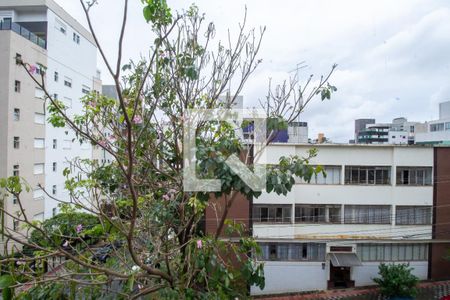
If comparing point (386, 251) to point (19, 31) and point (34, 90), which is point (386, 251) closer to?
point (34, 90)

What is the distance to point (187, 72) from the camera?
1449mm

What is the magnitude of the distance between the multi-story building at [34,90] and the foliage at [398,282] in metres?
6.31

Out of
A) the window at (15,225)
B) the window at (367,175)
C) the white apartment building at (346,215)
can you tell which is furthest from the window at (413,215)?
the window at (15,225)

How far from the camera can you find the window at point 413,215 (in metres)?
6.95

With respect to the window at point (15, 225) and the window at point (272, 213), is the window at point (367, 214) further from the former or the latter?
the window at point (15, 225)

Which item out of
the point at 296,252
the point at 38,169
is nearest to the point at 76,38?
the point at 38,169

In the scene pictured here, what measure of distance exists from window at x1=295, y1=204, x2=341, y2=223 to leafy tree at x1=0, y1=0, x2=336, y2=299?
5313mm

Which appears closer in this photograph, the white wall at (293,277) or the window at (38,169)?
the window at (38,169)

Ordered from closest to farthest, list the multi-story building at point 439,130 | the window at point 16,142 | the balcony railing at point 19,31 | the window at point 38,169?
the window at point 16,142
the window at point 38,169
the balcony railing at point 19,31
the multi-story building at point 439,130

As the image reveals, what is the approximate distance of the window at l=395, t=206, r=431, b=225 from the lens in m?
6.95

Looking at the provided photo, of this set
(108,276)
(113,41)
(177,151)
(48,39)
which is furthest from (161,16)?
(48,39)

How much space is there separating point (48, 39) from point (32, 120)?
4.53 feet

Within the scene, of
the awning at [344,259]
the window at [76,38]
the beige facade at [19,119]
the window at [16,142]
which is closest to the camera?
the beige facade at [19,119]

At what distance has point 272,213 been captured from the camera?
671 cm
